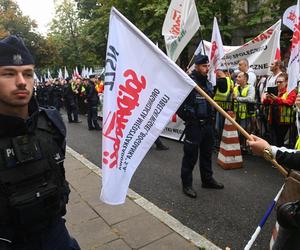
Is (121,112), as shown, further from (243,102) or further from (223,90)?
(223,90)

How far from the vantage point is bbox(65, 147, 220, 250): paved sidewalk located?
3853mm

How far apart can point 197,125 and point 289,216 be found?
293 centimetres

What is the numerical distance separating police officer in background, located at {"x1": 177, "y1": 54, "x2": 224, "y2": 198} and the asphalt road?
33 centimetres

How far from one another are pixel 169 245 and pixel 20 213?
7.52 feet

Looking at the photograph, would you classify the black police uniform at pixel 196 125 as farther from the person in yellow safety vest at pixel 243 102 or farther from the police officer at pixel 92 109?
the police officer at pixel 92 109

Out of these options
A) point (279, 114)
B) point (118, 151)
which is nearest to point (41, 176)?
point (118, 151)

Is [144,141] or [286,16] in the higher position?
[286,16]

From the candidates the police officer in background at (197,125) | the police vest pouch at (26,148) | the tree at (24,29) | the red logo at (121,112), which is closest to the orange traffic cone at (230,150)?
the police officer in background at (197,125)

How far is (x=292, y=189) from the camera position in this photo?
2.60 m

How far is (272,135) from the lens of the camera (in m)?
7.03

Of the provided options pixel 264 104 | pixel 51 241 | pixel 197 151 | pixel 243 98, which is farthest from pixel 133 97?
pixel 243 98

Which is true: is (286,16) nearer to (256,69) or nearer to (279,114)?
(256,69)

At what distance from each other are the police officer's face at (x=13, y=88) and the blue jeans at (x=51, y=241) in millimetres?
733

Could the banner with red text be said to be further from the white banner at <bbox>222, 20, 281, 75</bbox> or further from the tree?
the tree
